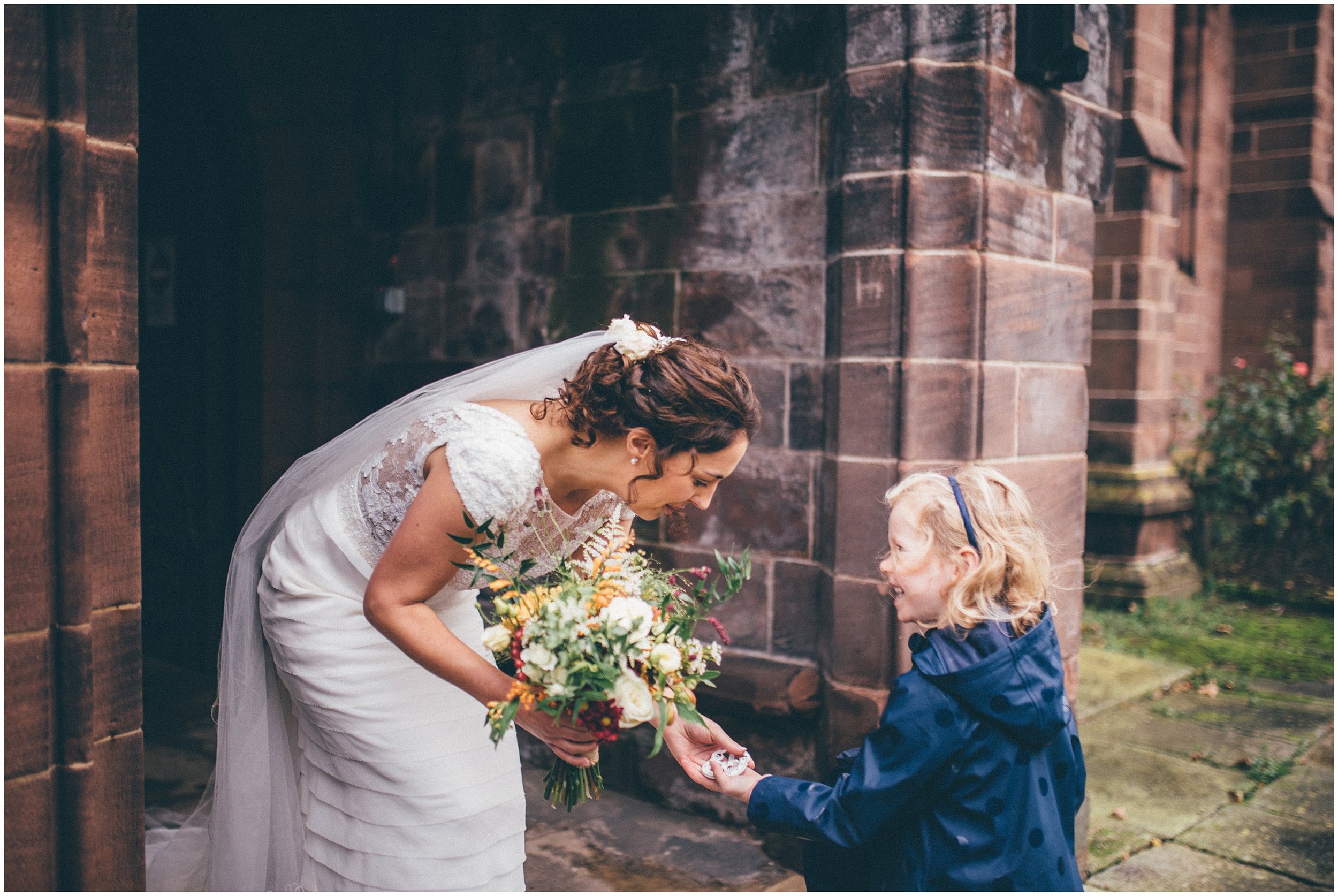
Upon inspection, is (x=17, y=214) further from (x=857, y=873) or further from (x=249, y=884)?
(x=857, y=873)

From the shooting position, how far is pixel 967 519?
2072 millimetres

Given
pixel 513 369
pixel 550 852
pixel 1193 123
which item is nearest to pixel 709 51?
pixel 513 369

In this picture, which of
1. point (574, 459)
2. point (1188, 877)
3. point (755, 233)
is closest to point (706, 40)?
point (755, 233)

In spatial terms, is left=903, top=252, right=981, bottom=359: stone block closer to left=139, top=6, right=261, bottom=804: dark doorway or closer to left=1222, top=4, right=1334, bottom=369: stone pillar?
left=139, top=6, right=261, bottom=804: dark doorway

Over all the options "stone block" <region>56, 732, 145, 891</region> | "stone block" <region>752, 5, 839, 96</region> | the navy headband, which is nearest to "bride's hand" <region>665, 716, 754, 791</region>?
the navy headband

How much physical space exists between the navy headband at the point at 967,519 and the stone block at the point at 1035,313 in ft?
4.61

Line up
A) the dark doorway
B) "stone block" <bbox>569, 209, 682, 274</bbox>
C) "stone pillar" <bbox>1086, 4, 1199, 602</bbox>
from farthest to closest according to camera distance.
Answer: "stone pillar" <bbox>1086, 4, 1199, 602</bbox>
the dark doorway
"stone block" <bbox>569, 209, 682, 274</bbox>

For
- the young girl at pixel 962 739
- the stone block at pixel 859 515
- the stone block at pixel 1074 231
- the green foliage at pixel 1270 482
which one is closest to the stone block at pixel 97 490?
the young girl at pixel 962 739

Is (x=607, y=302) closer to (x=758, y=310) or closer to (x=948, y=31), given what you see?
(x=758, y=310)

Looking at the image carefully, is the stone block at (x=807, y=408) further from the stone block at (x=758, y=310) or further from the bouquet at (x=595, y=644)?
the bouquet at (x=595, y=644)

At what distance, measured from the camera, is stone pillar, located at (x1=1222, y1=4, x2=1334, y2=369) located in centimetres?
944

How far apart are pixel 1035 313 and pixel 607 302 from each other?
1635 millimetres

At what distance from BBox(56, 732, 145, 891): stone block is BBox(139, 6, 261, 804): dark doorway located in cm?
300

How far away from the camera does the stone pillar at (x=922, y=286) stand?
3.34 m
